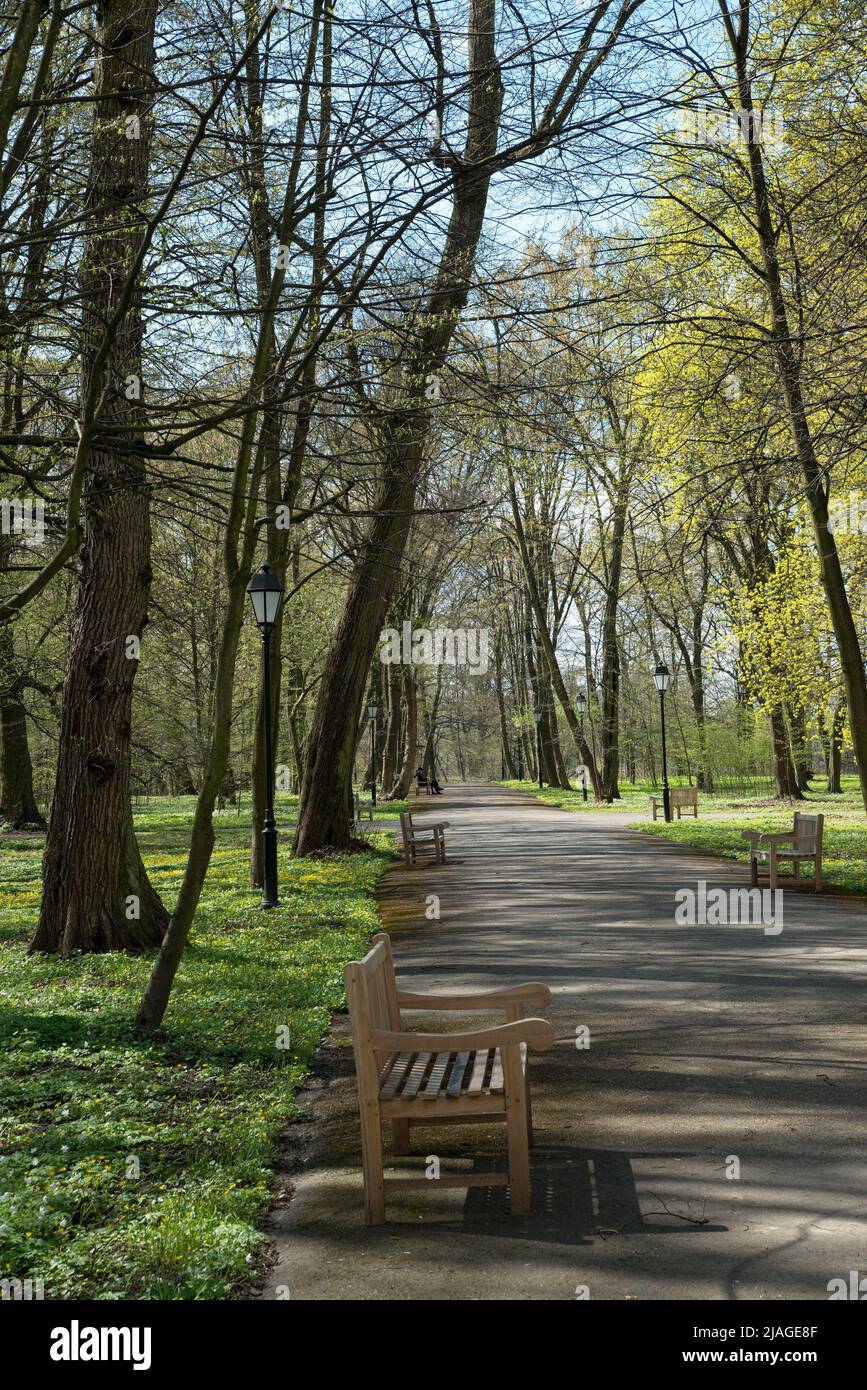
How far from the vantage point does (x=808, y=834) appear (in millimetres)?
13656

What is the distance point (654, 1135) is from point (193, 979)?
188 inches

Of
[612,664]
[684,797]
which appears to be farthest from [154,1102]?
[612,664]

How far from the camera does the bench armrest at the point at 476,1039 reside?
14.9 ft

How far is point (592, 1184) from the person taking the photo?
461 centimetres

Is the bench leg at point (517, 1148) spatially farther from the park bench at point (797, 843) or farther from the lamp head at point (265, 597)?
the lamp head at point (265, 597)

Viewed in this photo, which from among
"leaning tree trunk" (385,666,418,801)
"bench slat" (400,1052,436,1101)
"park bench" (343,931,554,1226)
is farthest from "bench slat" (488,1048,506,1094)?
"leaning tree trunk" (385,666,418,801)

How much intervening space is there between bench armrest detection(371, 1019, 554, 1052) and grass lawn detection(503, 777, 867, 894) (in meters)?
10.2

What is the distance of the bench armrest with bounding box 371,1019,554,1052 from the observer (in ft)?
14.9

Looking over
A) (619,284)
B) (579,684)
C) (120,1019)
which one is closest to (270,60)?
(619,284)

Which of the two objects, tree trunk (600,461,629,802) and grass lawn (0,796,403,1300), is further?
tree trunk (600,461,629,802)

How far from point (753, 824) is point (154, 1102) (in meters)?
21.0

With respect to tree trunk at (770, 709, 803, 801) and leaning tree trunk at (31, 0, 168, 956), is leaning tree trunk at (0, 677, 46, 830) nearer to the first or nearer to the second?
leaning tree trunk at (31, 0, 168, 956)

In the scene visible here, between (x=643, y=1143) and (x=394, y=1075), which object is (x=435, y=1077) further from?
(x=643, y=1143)
